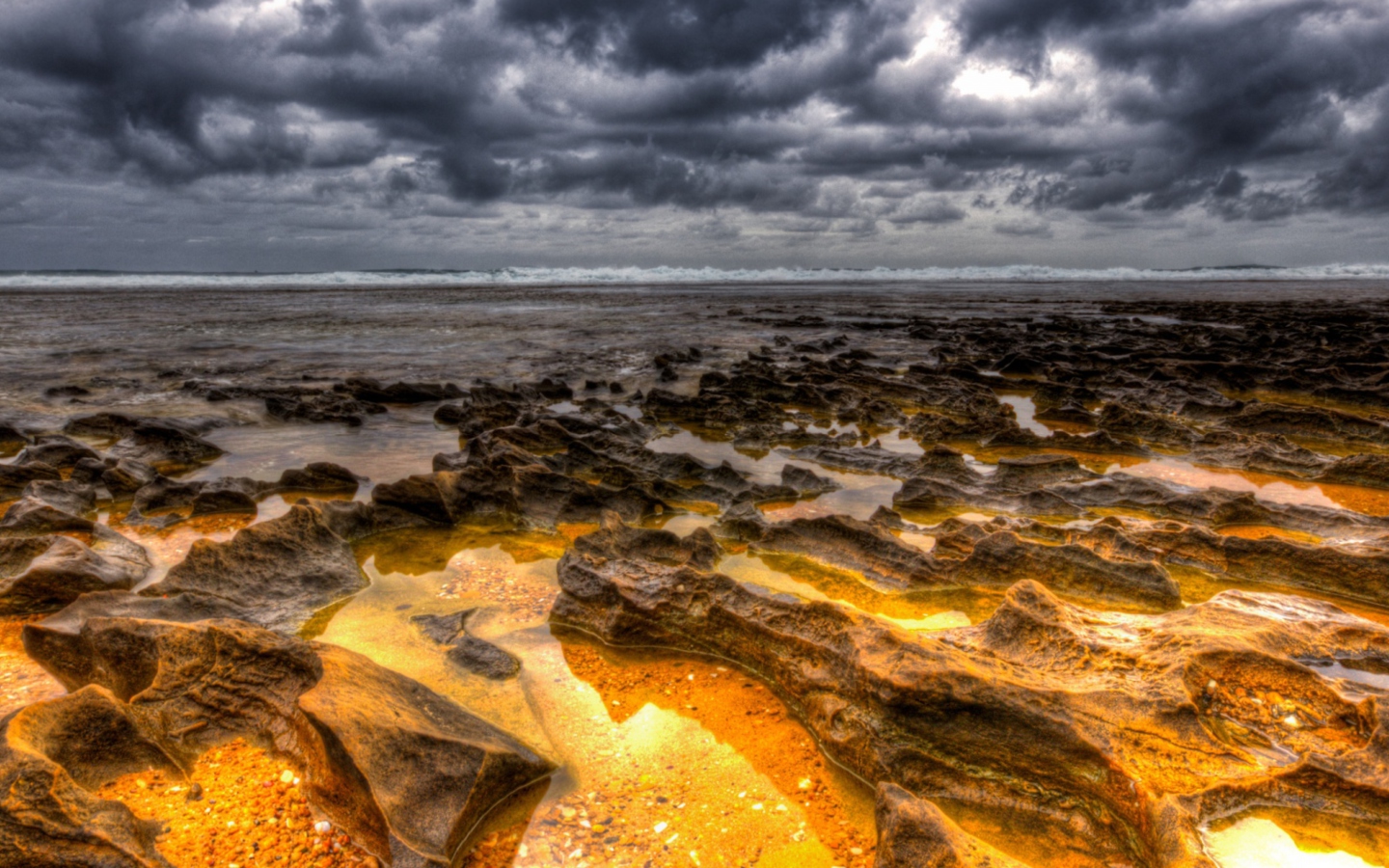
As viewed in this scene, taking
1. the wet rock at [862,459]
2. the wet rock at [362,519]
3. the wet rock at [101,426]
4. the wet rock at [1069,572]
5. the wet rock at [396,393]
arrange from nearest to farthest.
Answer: the wet rock at [1069,572], the wet rock at [362,519], the wet rock at [862,459], the wet rock at [101,426], the wet rock at [396,393]

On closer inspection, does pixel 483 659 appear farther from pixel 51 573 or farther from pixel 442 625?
pixel 51 573

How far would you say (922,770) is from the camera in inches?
94.7

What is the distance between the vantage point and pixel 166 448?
6.76 meters

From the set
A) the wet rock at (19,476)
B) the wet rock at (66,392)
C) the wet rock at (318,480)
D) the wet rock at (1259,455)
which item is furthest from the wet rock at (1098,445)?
the wet rock at (66,392)

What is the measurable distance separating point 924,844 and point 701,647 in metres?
1.51

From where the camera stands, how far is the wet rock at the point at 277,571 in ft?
11.6

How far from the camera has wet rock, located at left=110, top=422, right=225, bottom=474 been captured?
6543mm

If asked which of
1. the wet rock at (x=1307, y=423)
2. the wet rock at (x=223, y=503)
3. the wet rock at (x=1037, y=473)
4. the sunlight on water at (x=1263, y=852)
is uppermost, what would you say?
the wet rock at (x=1307, y=423)

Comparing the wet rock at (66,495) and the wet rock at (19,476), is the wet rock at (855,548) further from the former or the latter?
the wet rock at (19,476)

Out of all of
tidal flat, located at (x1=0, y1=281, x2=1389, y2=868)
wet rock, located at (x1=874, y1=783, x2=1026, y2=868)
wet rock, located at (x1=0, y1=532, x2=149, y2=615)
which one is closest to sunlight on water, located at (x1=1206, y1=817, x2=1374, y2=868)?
tidal flat, located at (x1=0, y1=281, x2=1389, y2=868)

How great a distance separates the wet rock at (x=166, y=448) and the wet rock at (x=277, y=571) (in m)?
3.40

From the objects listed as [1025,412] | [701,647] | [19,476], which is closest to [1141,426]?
[1025,412]

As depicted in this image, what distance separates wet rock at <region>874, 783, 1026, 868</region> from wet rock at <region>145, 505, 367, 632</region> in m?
2.91

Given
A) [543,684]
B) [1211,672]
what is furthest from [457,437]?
[1211,672]
